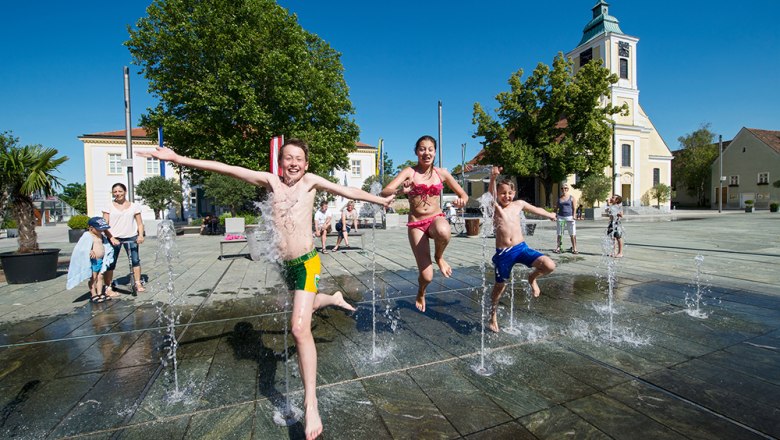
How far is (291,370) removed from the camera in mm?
3486

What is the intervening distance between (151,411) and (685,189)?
247 ft

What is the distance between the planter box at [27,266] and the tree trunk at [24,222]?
0.70ft

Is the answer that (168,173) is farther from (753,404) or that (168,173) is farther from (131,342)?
(753,404)

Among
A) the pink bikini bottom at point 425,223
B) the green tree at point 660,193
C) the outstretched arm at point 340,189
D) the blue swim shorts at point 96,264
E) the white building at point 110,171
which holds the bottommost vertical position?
the blue swim shorts at point 96,264

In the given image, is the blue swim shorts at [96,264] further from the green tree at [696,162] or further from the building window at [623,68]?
the green tree at [696,162]

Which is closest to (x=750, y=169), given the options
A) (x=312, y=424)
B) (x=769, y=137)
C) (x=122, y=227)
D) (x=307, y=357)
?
(x=769, y=137)

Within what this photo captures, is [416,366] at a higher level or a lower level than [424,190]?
lower

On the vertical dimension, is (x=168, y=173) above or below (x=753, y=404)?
above

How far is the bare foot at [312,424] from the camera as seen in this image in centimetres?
236

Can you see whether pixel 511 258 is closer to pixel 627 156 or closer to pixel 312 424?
pixel 312 424

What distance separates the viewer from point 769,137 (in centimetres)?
4956

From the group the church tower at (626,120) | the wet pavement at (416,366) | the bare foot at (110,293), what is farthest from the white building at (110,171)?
the wet pavement at (416,366)

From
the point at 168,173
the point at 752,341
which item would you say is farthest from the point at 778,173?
the point at 168,173

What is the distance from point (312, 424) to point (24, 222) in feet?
31.3
